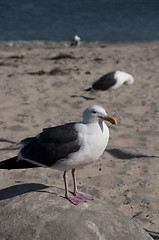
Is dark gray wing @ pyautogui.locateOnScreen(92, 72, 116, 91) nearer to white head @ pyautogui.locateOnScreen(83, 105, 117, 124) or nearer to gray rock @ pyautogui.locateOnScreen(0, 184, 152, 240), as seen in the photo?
white head @ pyautogui.locateOnScreen(83, 105, 117, 124)

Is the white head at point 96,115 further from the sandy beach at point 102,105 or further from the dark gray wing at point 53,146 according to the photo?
the sandy beach at point 102,105

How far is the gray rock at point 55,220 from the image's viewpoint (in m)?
3.12

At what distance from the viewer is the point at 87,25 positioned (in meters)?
23.9

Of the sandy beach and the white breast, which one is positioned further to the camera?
the sandy beach

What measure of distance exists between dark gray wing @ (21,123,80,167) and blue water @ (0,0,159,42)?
16.3 meters

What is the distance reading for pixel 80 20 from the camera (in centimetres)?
2561

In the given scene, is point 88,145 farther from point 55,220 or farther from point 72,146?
point 55,220

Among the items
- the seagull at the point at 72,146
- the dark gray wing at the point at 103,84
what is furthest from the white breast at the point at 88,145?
the dark gray wing at the point at 103,84

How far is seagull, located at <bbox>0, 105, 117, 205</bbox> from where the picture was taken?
11.9 feet

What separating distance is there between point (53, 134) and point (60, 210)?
804mm

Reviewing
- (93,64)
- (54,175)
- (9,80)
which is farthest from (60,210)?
(93,64)

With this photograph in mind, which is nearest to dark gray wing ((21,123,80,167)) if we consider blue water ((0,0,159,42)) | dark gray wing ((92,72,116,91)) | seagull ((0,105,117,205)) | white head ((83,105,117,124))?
seagull ((0,105,117,205))

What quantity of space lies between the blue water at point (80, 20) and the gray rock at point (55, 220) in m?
16.8

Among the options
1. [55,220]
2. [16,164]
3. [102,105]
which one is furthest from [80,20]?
[55,220]
